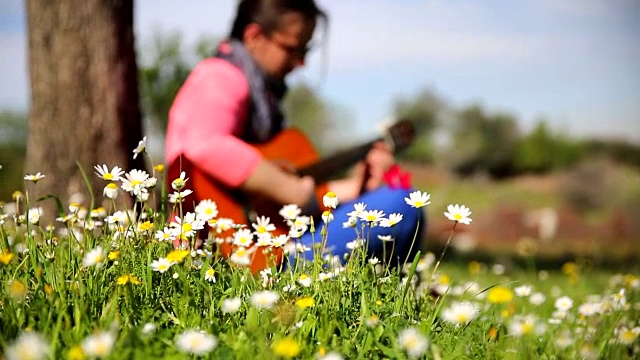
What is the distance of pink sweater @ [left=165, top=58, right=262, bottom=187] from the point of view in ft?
8.27

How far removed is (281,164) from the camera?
2.92 m

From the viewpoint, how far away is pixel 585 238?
9.45 meters

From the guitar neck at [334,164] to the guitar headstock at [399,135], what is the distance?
13cm

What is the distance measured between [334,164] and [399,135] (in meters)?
0.57

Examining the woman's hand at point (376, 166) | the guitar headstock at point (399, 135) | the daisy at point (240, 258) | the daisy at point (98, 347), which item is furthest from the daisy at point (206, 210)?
the guitar headstock at point (399, 135)

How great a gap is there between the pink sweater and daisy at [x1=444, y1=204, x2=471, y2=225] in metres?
1.02

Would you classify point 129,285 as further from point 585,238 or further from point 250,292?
point 585,238

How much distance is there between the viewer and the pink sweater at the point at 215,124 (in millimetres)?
2520

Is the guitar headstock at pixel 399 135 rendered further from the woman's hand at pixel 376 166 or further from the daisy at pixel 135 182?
the daisy at pixel 135 182

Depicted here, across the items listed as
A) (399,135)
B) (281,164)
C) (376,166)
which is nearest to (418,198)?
(281,164)

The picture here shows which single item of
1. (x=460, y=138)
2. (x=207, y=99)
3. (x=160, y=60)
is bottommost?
(x=460, y=138)

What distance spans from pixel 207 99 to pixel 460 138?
9429 mm

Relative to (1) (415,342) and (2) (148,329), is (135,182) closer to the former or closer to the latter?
(2) (148,329)

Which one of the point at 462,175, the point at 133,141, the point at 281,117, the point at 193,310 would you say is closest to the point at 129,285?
the point at 193,310
